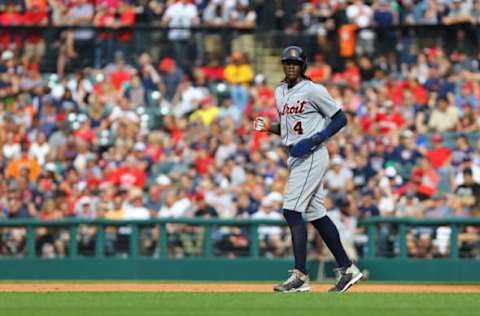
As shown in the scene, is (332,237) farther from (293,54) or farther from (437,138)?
(437,138)

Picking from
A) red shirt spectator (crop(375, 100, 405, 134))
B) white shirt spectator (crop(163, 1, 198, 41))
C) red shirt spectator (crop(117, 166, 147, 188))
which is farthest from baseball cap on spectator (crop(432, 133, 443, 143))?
white shirt spectator (crop(163, 1, 198, 41))

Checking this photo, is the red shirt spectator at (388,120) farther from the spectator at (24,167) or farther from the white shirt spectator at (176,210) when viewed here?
the spectator at (24,167)

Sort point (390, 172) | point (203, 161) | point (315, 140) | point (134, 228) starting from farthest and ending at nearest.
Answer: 1. point (203, 161)
2. point (390, 172)
3. point (134, 228)
4. point (315, 140)

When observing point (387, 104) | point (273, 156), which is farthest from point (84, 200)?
point (387, 104)

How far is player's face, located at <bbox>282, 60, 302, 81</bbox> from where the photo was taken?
11.0 m

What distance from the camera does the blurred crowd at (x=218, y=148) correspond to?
17141 mm

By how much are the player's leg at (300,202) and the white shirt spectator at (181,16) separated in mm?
10651

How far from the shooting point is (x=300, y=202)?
1091 centimetres

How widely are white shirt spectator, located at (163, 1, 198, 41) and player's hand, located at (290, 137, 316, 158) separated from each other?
1068 centimetres

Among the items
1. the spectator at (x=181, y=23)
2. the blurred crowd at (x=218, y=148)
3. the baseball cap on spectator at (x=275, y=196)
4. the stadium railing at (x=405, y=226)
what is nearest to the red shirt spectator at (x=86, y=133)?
the blurred crowd at (x=218, y=148)

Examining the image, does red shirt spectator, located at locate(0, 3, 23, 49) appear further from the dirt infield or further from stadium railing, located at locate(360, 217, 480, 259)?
the dirt infield

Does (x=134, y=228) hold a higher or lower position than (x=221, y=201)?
lower

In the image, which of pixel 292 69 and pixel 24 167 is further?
pixel 24 167
